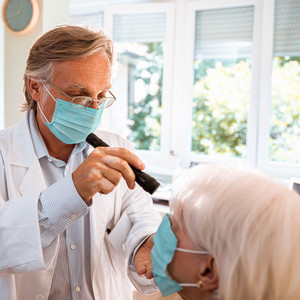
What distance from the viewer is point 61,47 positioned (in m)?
1.25

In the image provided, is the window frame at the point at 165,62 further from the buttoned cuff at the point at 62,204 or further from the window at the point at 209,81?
the buttoned cuff at the point at 62,204

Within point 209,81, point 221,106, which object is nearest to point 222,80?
→ point 209,81

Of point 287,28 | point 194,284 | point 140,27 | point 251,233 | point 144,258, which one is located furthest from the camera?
point 140,27

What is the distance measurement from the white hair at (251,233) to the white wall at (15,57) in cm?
258

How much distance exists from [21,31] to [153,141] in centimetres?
156

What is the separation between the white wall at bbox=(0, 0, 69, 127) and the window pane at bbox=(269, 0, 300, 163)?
1.83m

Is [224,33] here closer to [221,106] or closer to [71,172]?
[221,106]

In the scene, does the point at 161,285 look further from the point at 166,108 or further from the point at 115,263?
the point at 166,108

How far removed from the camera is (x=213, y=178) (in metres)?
0.83

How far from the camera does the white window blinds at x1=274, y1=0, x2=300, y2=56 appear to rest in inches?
110

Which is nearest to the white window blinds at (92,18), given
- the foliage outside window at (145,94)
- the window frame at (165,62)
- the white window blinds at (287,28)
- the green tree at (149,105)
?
the window frame at (165,62)

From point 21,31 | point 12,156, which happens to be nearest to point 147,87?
point 21,31

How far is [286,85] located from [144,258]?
2216 mm

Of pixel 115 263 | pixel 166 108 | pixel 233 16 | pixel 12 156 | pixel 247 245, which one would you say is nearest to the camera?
pixel 247 245
